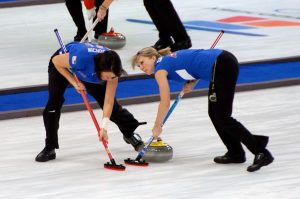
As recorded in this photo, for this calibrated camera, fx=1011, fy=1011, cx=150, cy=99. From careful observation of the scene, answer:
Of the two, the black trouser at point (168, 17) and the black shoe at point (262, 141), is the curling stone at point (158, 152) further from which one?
the black trouser at point (168, 17)

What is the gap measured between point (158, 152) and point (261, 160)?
2.21 feet

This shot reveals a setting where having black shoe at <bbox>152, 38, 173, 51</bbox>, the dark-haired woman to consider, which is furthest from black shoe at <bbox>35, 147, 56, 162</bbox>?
black shoe at <bbox>152, 38, 173, 51</bbox>

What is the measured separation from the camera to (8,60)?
9922 mm

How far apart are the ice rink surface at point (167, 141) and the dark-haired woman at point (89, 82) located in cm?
14

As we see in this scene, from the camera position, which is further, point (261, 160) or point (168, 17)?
point (168, 17)

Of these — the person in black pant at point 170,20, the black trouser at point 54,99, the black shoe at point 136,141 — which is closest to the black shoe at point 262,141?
the black shoe at point 136,141

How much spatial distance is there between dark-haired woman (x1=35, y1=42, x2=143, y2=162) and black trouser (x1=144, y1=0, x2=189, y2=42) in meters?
2.99

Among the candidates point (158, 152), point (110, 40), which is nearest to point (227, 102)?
point (158, 152)

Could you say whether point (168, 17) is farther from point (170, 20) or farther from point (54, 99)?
point (54, 99)

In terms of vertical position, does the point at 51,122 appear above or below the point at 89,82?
below

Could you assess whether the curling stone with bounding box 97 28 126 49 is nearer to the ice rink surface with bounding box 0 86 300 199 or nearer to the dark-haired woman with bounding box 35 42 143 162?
the ice rink surface with bounding box 0 86 300 199

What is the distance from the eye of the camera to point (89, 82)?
21.1 feet

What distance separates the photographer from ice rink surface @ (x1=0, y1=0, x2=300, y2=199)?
5.77 metres

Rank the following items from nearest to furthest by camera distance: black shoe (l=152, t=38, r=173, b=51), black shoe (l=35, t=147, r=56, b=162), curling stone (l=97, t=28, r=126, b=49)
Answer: black shoe (l=35, t=147, r=56, b=162), black shoe (l=152, t=38, r=173, b=51), curling stone (l=97, t=28, r=126, b=49)
